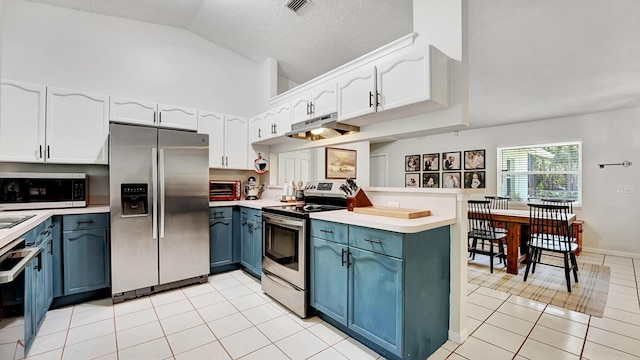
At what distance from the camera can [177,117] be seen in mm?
3492

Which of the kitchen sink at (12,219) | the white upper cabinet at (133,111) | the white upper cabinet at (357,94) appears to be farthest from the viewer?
the white upper cabinet at (133,111)

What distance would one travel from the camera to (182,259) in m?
3.04

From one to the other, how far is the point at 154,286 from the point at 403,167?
19.0ft

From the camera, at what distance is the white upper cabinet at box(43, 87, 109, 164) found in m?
2.82

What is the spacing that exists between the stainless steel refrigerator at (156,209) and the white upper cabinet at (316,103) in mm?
1125

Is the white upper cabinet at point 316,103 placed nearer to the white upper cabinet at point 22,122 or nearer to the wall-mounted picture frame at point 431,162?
the white upper cabinet at point 22,122

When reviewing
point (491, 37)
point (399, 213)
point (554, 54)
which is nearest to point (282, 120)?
point (399, 213)

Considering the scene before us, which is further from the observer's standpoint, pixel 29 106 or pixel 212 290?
pixel 212 290

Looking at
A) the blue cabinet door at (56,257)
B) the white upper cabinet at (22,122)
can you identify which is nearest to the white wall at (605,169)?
the blue cabinet door at (56,257)

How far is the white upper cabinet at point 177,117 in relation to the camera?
338cm

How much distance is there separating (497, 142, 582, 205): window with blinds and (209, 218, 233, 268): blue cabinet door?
549cm

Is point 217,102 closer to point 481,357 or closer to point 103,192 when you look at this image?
point 103,192

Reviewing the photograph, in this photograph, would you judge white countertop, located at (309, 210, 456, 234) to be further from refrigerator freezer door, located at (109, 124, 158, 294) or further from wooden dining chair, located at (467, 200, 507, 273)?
wooden dining chair, located at (467, 200, 507, 273)

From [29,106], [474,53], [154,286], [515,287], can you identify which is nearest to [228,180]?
[154,286]
